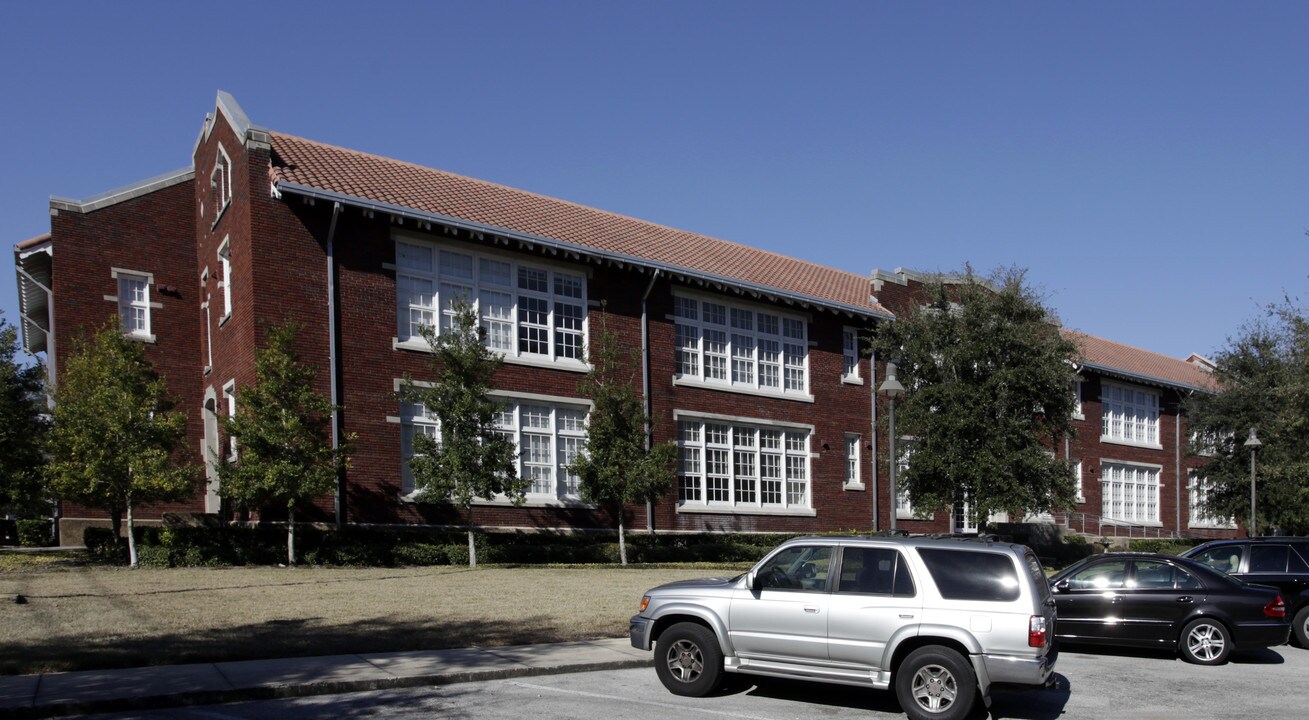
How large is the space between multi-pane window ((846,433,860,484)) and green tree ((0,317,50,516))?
24059 millimetres

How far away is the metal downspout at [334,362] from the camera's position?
24750 mm

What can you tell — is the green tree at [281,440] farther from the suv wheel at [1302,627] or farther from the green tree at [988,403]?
the suv wheel at [1302,627]

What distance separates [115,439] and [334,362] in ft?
Result: 15.9

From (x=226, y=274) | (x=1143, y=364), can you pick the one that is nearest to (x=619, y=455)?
(x=226, y=274)

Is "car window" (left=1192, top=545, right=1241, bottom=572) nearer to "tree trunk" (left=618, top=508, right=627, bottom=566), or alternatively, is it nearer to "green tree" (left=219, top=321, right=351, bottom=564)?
"tree trunk" (left=618, top=508, right=627, bottom=566)

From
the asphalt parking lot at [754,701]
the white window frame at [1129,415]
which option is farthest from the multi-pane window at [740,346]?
the asphalt parking lot at [754,701]

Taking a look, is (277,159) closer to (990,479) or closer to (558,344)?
(558,344)

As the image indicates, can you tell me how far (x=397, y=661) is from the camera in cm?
1238

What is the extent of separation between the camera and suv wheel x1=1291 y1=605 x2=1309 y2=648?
16672 millimetres

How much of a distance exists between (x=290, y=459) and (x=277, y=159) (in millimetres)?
7812

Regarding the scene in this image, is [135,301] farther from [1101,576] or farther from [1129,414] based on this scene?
[1129,414]

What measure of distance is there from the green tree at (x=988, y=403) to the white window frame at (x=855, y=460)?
7.06 m

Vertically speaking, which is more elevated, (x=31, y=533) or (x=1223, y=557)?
(x=1223, y=557)

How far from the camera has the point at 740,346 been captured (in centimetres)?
3462
